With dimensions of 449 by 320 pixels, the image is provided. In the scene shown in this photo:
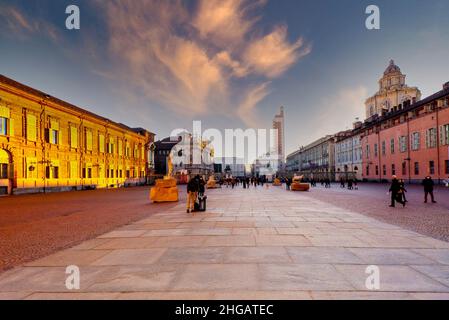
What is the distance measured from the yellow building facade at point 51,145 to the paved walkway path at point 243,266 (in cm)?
2399

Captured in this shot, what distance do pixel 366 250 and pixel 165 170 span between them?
7637 centimetres

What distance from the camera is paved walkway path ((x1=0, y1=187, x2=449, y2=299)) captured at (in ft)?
11.4

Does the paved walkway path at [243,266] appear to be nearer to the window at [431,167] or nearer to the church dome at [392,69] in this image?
the window at [431,167]

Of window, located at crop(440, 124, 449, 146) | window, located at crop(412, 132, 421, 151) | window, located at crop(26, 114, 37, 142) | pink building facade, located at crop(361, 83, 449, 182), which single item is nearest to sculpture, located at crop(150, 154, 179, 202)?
window, located at crop(26, 114, 37, 142)

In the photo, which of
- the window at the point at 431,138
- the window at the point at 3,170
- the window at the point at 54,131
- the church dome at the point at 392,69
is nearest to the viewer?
the window at the point at 3,170

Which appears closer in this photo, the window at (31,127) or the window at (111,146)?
the window at (31,127)

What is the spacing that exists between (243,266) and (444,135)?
38136 millimetres

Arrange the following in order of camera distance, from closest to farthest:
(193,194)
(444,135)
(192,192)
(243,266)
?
(243,266) → (192,192) → (193,194) → (444,135)

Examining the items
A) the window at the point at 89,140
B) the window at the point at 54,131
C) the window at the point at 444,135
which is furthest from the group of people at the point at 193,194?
the window at the point at 444,135

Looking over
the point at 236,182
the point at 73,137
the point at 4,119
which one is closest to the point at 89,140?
the point at 73,137

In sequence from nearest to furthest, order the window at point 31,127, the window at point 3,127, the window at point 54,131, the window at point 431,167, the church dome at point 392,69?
the window at point 3,127
the window at point 31,127
the window at point 54,131
the window at point 431,167
the church dome at point 392,69

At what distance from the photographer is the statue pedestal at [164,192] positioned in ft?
55.5

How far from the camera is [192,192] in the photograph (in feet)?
38.4

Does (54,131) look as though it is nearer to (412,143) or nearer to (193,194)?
(193,194)
